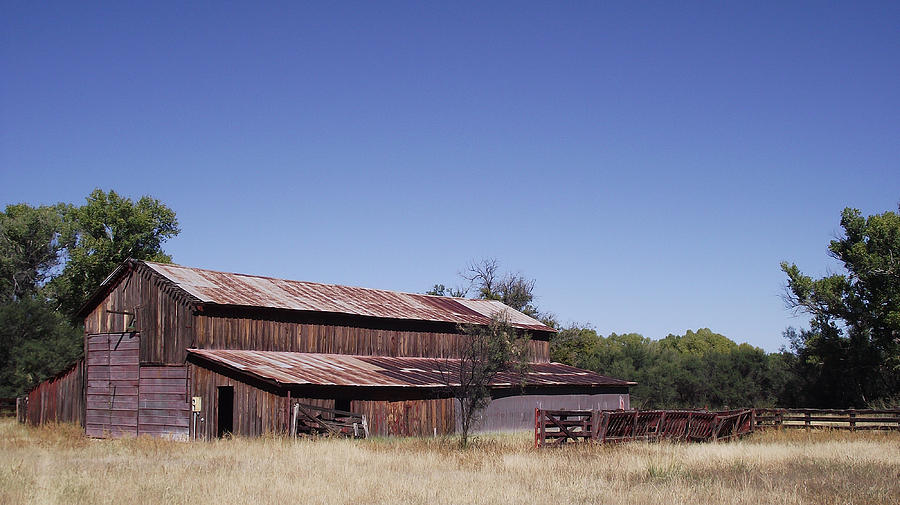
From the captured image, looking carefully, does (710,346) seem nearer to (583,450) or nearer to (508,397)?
(508,397)

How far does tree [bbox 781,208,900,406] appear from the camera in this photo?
46.4 meters

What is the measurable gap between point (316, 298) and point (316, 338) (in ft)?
8.64

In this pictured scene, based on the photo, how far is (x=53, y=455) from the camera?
80.6 ft

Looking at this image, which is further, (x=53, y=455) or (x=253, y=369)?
(x=253, y=369)

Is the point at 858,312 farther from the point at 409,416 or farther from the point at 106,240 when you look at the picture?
the point at 106,240

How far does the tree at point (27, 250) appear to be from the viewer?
67.3 m

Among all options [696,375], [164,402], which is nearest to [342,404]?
[164,402]

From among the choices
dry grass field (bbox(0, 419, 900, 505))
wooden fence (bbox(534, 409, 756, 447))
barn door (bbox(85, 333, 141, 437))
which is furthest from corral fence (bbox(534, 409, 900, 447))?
barn door (bbox(85, 333, 141, 437))

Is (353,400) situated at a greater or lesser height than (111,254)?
lesser

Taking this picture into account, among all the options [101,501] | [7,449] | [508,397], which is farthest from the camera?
[508,397]

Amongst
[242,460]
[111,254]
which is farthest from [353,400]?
[111,254]

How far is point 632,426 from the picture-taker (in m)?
27.3

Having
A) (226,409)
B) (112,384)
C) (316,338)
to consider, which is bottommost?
(226,409)

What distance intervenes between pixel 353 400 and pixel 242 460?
11442 millimetres
